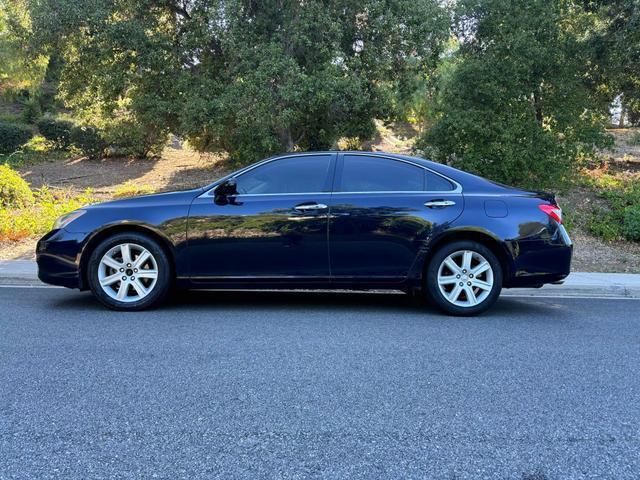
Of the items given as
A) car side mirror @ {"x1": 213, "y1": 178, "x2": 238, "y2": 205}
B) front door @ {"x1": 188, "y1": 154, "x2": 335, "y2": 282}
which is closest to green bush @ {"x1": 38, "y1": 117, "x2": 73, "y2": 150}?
car side mirror @ {"x1": 213, "y1": 178, "x2": 238, "y2": 205}

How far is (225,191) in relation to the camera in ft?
20.4

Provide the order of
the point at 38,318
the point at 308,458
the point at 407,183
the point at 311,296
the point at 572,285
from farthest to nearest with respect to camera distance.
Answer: the point at 572,285 < the point at 311,296 < the point at 407,183 < the point at 38,318 < the point at 308,458

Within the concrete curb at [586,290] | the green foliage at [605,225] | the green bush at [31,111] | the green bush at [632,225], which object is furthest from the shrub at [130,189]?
the green bush at [31,111]

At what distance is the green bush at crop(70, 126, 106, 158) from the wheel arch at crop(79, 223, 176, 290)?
16.7 meters

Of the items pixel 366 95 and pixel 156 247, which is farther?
pixel 366 95

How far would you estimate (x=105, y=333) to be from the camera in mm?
5289

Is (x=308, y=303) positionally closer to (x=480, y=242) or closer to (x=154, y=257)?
(x=154, y=257)

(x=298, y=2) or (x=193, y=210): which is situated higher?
(x=298, y=2)

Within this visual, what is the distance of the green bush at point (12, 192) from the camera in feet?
39.0

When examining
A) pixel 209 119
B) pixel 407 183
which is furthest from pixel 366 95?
pixel 407 183

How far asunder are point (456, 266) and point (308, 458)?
3523 millimetres

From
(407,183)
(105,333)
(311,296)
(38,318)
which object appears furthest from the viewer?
(311,296)

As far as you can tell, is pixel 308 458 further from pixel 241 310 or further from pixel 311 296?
pixel 311 296

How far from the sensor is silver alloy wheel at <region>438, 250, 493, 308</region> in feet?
20.1
